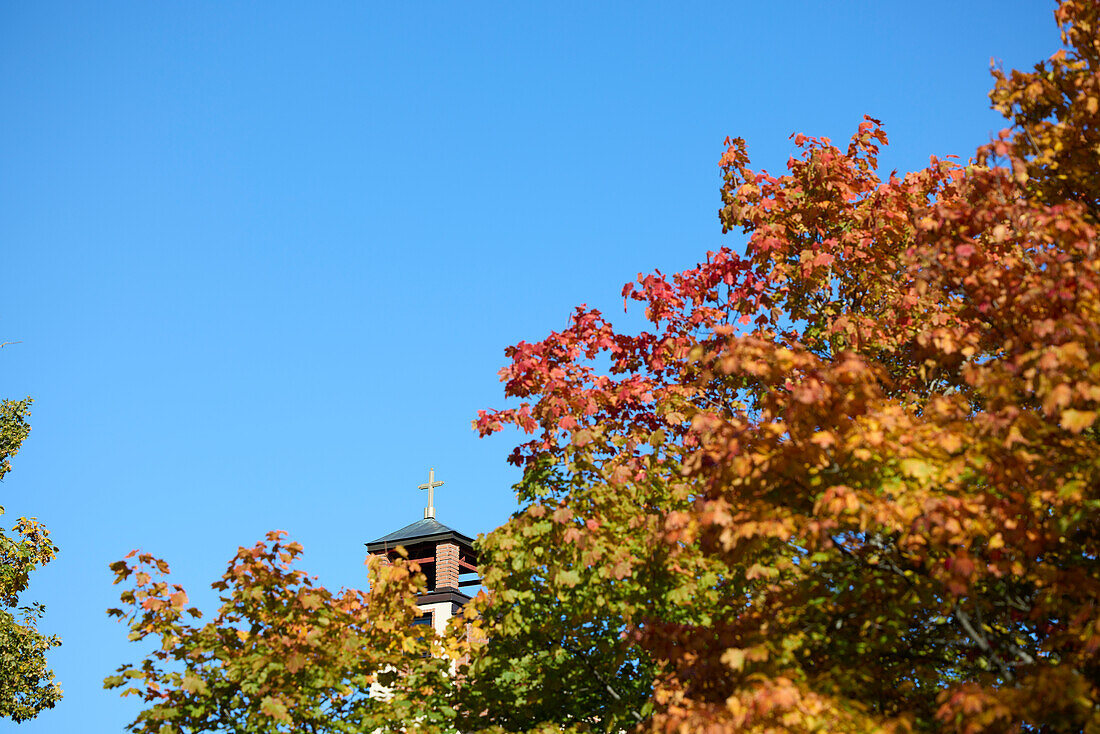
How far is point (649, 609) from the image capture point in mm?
12188

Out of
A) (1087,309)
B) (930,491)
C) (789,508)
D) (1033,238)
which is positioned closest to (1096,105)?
(1033,238)

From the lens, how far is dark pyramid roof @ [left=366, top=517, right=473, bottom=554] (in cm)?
4400

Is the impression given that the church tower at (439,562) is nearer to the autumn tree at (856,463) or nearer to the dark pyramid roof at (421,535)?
the dark pyramid roof at (421,535)

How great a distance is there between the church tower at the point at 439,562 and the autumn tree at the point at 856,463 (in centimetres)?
2889

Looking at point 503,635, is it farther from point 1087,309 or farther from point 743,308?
point 1087,309

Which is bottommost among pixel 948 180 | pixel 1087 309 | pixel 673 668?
pixel 673 668

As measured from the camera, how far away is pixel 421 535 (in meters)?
44.6

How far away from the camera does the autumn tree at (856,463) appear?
26.1ft

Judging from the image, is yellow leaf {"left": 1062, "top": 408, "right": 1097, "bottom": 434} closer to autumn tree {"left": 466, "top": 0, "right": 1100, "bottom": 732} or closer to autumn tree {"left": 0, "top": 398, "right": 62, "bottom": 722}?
autumn tree {"left": 466, "top": 0, "right": 1100, "bottom": 732}

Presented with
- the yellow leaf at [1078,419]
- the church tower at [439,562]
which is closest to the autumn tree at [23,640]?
the church tower at [439,562]

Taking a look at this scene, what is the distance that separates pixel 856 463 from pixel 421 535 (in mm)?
37770

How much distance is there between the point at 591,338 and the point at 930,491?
6.45 metres

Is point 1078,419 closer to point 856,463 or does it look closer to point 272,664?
point 856,463

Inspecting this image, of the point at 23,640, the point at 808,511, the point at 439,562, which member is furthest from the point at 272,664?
the point at 439,562
